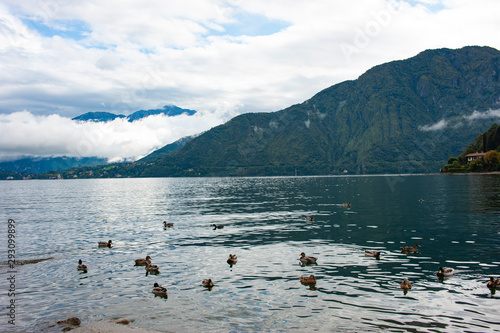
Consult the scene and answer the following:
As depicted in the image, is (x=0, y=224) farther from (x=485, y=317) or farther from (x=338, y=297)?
(x=485, y=317)

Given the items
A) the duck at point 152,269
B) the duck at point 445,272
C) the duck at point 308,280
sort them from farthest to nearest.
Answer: the duck at point 152,269 < the duck at point 445,272 < the duck at point 308,280

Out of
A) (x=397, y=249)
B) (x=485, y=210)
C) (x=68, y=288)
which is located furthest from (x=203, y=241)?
(x=485, y=210)

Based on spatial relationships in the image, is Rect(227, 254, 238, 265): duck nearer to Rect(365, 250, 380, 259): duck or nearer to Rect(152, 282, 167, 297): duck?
Rect(152, 282, 167, 297): duck

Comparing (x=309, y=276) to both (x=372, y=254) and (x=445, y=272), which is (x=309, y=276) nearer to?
(x=372, y=254)

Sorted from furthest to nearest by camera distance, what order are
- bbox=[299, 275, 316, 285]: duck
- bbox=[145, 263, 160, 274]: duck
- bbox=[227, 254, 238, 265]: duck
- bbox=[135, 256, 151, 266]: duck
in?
1. bbox=[135, 256, 151, 266]: duck
2. bbox=[227, 254, 238, 265]: duck
3. bbox=[145, 263, 160, 274]: duck
4. bbox=[299, 275, 316, 285]: duck

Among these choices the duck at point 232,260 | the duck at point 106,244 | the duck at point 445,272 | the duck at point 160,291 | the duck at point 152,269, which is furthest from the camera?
the duck at point 106,244

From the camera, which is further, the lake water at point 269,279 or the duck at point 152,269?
the duck at point 152,269

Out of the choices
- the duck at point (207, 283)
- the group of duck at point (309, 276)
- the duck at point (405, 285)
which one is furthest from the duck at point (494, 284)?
the duck at point (207, 283)

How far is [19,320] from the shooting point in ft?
69.2

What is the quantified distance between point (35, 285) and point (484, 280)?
112 ft

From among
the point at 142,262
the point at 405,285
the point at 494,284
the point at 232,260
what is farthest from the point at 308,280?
the point at 142,262

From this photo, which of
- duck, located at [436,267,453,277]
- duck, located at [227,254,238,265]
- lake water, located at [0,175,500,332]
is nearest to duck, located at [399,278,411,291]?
lake water, located at [0,175,500,332]

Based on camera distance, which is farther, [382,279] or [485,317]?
[382,279]

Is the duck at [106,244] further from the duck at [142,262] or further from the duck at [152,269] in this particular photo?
the duck at [152,269]
